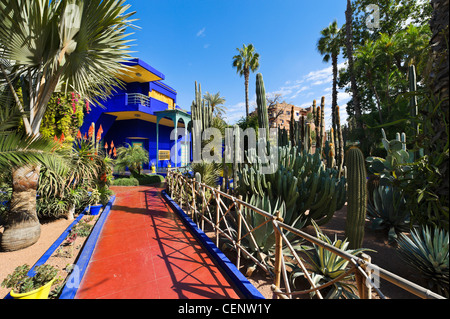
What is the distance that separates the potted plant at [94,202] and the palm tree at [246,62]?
1941cm

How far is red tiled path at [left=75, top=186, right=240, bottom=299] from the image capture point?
2.60m

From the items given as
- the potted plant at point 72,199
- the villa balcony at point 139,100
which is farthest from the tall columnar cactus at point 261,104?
the villa balcony at point 139,100

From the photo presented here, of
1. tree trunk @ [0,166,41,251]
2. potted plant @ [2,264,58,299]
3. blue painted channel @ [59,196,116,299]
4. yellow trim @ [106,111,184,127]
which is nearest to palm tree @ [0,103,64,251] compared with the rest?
tree trunk @ [0,166,41,251]

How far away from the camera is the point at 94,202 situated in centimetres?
625

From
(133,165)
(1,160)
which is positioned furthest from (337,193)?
(133,165)

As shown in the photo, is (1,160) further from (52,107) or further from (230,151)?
(230,151)

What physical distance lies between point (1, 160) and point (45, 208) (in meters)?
3.26

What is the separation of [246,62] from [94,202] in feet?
71.7

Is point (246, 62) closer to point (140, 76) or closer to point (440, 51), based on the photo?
point (140, 76)

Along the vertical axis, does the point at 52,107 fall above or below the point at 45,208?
above

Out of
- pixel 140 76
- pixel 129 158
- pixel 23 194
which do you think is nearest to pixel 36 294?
pixel 23 194

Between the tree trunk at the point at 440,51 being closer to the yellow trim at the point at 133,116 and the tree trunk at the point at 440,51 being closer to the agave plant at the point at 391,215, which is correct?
the agave plant at the point at 391,215
